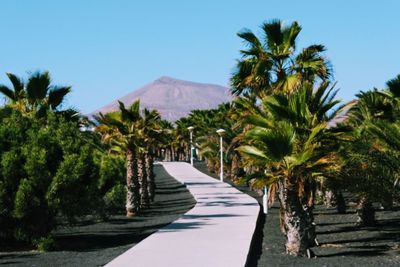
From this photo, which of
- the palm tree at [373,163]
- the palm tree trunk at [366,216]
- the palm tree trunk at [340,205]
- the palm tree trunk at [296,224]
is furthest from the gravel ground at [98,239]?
the palm tree trunk at [366,216]

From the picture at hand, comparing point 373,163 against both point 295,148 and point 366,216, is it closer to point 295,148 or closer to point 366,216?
point 295,148

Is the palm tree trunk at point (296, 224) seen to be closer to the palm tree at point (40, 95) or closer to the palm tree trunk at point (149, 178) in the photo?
the palm tree at point (40, 95)

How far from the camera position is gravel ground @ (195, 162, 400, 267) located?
36.8 ft

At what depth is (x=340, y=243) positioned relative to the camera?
44.7 feet

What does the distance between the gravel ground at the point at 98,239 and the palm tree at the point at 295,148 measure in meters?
3.47

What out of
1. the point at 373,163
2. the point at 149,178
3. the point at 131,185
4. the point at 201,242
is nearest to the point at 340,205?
the point at 131,185

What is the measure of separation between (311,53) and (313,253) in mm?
7289

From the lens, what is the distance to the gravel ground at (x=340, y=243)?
36.8 feet

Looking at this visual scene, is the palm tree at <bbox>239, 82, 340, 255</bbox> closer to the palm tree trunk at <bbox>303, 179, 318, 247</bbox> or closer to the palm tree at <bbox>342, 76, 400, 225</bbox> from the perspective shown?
the palm tree trunk at <bbox>303, 179, 318, 247</bbox>

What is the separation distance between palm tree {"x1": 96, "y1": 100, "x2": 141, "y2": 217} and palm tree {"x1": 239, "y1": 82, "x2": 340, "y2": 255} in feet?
29.3

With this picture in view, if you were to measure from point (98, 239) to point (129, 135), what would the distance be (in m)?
6.27

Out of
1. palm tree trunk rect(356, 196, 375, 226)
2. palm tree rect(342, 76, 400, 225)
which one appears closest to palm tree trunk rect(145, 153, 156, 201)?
palm tree trunk rect(356, 196, 375, 226)

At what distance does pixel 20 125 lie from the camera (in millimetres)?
13406

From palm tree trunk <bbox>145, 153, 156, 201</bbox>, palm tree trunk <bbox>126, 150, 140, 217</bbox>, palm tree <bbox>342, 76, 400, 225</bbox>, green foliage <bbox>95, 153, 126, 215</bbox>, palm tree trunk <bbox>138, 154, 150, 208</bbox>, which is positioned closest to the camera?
palm tree <bbox>342, 76, 400, 225</bbox>
